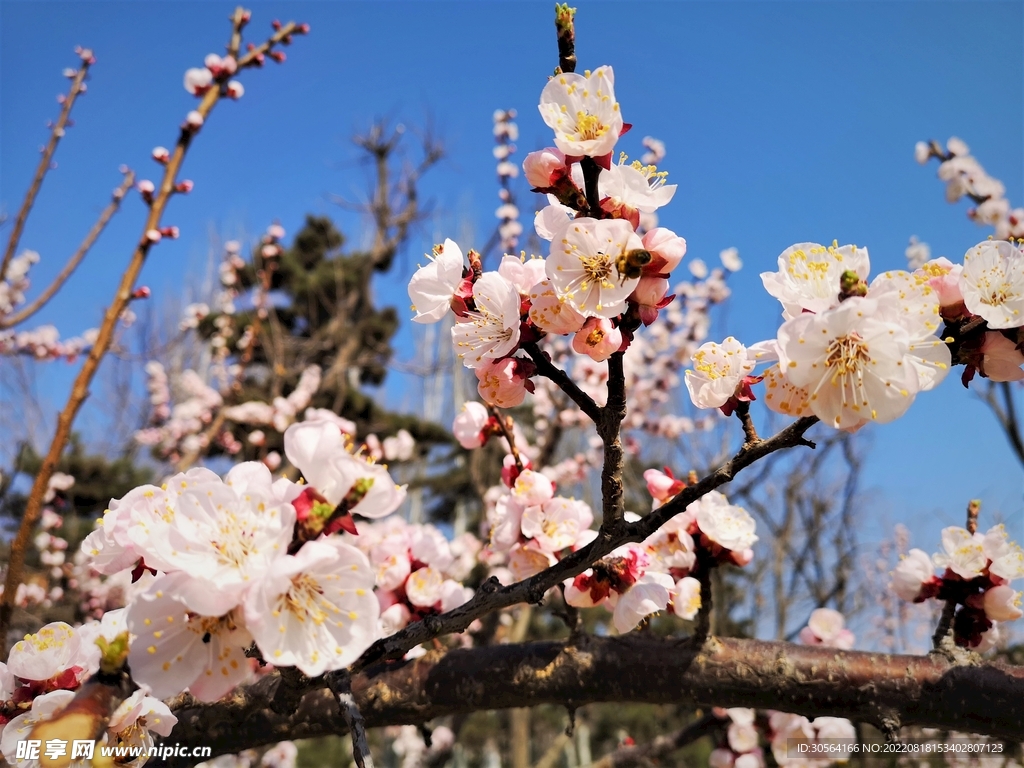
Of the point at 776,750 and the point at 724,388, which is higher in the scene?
the point at 724,388

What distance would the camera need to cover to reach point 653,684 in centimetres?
159

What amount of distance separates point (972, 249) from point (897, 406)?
1.15ft

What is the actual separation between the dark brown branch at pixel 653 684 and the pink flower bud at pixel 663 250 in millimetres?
1068

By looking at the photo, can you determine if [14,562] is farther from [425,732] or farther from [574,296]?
[574,296]

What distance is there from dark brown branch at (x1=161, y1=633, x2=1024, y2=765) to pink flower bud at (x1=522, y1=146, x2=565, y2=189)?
1186mm

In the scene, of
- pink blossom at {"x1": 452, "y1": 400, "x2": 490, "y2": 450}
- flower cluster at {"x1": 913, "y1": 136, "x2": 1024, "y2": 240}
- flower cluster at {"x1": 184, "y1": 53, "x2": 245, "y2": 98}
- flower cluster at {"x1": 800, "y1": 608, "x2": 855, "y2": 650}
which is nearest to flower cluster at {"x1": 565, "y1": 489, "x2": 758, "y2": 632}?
pink blossom at {"x1": 452, "y1": 400, "x2": 490, "y2": 450}

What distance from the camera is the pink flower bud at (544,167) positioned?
1.05 m

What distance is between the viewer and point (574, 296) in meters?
1.01

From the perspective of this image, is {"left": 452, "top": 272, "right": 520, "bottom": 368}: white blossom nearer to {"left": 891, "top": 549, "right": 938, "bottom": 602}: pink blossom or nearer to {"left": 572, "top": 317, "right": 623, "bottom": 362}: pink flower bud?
{"left": 572, "top": 317, "right": 623, "bottom": 362}: pink flower bud

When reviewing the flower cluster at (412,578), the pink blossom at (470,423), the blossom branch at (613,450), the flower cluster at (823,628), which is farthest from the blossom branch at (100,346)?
the flower cluster at (823,628)

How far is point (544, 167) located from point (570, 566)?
69 centimetres

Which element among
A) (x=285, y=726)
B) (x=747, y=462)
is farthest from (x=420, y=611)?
(x=747, y=462)

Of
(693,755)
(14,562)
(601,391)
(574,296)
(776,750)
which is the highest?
(601,391)

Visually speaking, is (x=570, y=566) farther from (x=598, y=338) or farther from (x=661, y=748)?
(x=661, y=748)
